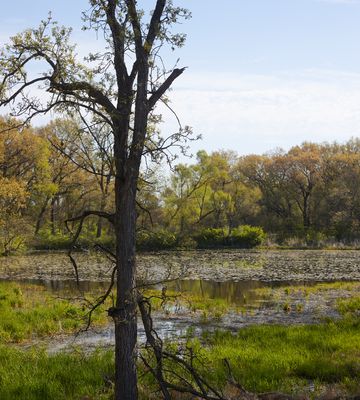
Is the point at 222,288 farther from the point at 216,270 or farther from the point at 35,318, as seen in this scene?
the point at 35,318

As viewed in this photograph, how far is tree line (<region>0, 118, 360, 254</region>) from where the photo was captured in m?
42.9

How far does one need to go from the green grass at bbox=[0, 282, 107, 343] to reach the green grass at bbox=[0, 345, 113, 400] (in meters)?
1.41

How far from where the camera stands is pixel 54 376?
324 inches

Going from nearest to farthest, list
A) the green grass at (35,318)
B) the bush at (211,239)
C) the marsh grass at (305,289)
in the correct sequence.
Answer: the green grass at (35,318) < the marsh grass at (305,289) < the bush at (211,239)

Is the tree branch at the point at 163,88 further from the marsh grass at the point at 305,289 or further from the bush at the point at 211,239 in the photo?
the bush at the point at 211,239

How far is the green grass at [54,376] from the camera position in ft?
24.8

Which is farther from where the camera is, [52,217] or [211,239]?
[52,217]

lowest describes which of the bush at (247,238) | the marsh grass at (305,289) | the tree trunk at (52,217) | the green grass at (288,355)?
the marsh grass at (305,289)

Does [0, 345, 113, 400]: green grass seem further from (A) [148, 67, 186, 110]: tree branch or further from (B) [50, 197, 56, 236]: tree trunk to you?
(B) [50, 197, 56, 236]: tree trunk

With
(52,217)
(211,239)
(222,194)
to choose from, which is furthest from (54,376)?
(222,194)

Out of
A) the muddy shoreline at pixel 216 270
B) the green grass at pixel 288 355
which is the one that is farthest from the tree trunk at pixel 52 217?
the green grass at pixel 288 355

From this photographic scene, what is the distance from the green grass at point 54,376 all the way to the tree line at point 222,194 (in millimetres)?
24013

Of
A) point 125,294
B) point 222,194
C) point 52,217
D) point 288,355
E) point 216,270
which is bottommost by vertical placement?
point 216,270

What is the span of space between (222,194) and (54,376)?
52.3 metres
